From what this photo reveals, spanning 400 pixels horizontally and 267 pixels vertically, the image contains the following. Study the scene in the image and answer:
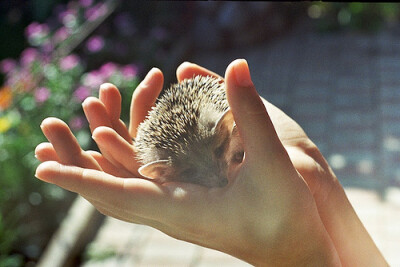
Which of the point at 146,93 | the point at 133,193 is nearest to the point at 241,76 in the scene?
the point at 133,193

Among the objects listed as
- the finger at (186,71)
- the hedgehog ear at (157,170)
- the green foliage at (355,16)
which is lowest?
the hedgehog ear at (157,170)

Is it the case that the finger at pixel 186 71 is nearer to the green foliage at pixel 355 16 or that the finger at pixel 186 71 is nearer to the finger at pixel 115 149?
the finger at pixel 115 149

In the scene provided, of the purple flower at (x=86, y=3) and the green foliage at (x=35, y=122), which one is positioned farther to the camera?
the purple flower at (x=86, y=3)

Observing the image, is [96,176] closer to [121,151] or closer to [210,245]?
[121,151]

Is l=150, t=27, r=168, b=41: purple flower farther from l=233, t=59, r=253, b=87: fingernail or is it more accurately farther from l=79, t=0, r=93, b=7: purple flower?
l=233, t=59, r=253, b=87: fingernail

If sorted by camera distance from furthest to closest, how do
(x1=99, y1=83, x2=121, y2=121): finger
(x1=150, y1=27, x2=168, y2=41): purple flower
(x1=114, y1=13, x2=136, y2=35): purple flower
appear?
(x1=150, y1=27, x2=168, y2=41): purple flower
(x1=114, y1=13, x2=136, y2=35): purple flower
(x1=99, y1=83, x2=121, y2=121): finger

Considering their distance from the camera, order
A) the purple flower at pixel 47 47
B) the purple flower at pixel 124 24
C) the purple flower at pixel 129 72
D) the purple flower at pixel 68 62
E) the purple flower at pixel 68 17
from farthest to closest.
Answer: the purple flower at pixel 124 24, the purple flower at pixel 68 17, the purple flower at pixel 47 47, the purple flower at pixel 129 72, the purple flower at pixel 68 62

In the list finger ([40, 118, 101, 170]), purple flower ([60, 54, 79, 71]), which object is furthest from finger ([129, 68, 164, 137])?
purple flower ([60, 54, 79, 71])

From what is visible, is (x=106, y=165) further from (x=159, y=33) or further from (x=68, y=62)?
(x=159, y=33)

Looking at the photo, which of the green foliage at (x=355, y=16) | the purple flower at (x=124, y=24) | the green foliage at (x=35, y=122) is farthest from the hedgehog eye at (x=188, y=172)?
the green foliage at (x=355, y=16)
